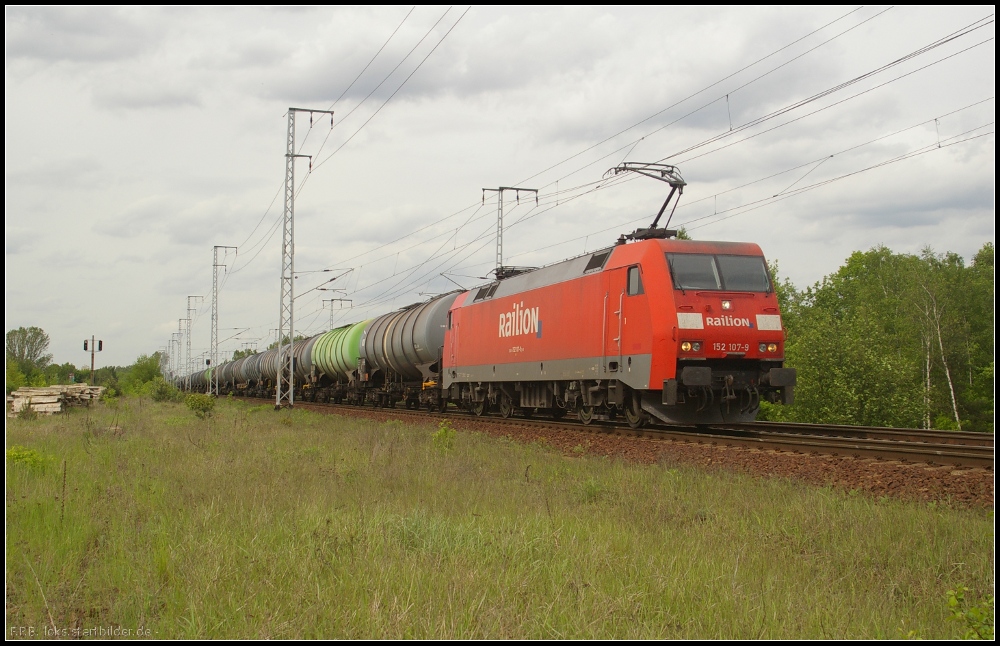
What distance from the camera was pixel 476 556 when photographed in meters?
5.83

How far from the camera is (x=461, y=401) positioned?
86.5ft

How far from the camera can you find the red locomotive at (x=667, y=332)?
13.9 m

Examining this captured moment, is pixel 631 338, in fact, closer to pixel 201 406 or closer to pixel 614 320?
pixel 614 320

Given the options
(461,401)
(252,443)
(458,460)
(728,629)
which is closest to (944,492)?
(728,629)

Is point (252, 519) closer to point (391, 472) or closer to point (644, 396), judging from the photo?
point (391, 472)

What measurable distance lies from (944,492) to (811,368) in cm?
2782

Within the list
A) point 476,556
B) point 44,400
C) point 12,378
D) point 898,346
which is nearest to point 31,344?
point 12,378

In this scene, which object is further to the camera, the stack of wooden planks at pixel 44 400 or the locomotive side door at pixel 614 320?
the stack of wooden planks at pixel 44 400

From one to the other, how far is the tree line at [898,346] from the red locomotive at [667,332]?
2051 cm

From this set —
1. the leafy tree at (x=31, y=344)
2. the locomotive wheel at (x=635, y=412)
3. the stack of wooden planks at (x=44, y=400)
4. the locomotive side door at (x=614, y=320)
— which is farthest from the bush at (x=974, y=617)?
the leafy tree at (x=31, y=344)

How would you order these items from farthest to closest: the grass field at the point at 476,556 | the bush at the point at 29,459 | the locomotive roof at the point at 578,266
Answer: the locomotive roof at the point at 578,266, the bush at the point at 29,459, the grass field at the point at 476,556

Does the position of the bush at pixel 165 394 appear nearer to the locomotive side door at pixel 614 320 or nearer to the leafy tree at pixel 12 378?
the leafy tree at pixel 12 378

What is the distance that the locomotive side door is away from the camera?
1516 centimetres

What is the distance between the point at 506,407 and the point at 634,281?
342 inches
